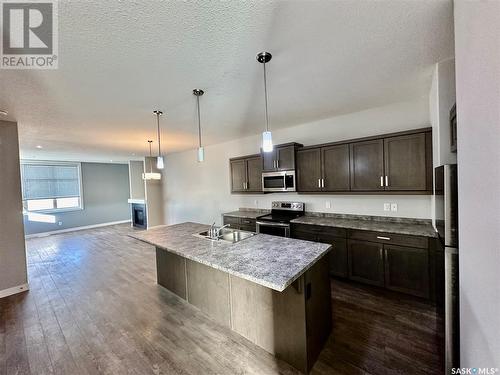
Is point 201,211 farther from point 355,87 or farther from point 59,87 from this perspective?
point 355,87

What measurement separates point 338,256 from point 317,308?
4.58ft

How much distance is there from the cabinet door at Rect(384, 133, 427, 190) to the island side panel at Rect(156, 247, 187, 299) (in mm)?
2989

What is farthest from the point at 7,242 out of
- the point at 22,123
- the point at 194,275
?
the point at 194,275

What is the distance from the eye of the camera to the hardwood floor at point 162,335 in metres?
1.77

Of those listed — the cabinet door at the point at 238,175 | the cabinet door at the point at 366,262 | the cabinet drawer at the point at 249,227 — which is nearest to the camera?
the cabinet door at the point at 366,262

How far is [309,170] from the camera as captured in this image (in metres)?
3.58

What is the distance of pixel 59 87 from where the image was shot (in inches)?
84.5

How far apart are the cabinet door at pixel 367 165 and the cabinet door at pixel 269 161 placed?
1361mm

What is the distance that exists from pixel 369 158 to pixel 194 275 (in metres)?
2.85

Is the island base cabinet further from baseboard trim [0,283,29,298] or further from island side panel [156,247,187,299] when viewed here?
baseboard trim [0,283,29,298]
